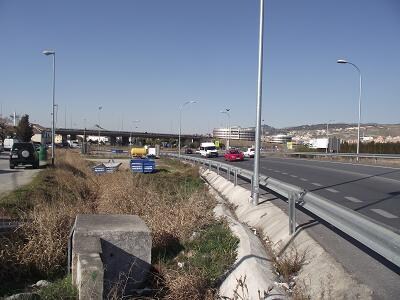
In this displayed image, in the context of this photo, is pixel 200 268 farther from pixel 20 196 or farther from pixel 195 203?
pixel 20 196

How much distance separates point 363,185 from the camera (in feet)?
61.3

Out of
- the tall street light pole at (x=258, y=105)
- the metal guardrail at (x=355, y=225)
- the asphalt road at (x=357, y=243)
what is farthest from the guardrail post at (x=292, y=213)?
the tall street light pole at (x=258, y=105)

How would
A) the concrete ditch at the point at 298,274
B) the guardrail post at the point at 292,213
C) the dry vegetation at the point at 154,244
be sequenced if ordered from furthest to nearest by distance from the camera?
the guardrail post at the point at 292,213 < the dry vegetation at the point at 154,244 < the concrete ditch at the point at 298,274

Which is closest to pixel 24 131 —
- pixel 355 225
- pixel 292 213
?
pixel 292 213

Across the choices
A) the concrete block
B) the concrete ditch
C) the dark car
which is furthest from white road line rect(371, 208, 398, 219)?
the dark car

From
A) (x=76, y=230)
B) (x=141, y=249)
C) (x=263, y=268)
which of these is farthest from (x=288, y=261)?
(x=76, y=230)

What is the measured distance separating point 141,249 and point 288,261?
8.50 feet

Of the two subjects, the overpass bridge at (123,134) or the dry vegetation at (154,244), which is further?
the overpass bridge at (123,134)

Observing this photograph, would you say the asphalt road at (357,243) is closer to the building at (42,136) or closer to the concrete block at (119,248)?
the concrete block at (119,248)

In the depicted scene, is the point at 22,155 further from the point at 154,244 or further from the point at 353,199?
the point at 154,244

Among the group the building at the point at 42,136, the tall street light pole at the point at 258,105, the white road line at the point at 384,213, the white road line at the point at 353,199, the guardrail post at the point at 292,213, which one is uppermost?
the tall street light pole at the point at 258,105

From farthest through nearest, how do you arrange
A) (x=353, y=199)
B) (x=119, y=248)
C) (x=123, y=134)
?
(x=123, y=134), (x=353, y=199), (x=119, y=248)

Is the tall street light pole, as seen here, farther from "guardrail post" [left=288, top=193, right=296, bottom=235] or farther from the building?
the building

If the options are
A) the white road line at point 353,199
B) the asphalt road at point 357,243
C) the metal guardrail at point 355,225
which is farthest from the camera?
the white road line at point 353,199
